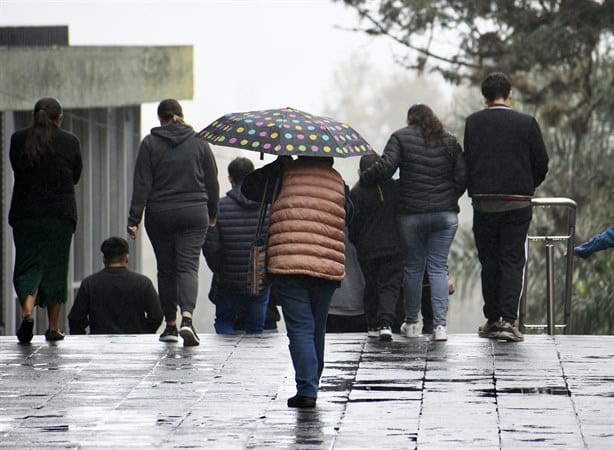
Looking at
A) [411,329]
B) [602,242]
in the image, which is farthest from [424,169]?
[602,242]

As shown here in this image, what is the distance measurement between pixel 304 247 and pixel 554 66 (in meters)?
12.3

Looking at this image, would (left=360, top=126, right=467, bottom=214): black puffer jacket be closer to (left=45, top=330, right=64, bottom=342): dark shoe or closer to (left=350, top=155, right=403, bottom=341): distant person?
(left=350, top=155, right=403, bottom=341): distant person

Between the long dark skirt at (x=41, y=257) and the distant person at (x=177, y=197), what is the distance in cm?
59

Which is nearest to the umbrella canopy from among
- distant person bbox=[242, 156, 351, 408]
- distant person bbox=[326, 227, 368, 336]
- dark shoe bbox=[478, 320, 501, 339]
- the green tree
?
distant person bbox=[242, 156, 351, 408]

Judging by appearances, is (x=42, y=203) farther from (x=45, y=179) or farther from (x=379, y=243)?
(x=379, y=243)

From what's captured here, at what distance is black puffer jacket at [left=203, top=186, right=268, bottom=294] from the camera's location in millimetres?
12547

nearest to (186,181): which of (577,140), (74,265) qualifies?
(74,265)

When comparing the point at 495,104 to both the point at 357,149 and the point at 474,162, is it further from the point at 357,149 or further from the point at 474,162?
the point at 357,149

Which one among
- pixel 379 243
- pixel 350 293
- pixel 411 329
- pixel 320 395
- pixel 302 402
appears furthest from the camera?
pixel 350 293

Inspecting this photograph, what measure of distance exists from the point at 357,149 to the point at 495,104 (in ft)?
8.56

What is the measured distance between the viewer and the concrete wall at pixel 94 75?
56.6 ft

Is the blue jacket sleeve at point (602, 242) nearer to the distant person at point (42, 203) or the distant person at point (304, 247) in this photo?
the distant person at point (304, 247)

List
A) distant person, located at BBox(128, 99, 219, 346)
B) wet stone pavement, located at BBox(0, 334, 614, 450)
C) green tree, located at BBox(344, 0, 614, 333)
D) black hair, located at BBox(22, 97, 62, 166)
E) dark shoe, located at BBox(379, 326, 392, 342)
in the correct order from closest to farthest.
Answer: wet stone pavement, located at BBox(0, 334, 614, 450)
black hair, located at BBox(22, 97, 62, 166)
distant person, located at BBox(128, 99, 219, 346)
dark shoe, located at BBox(379, 326, 392, 342)
green tree, located at BBox(344, 0, 614, 333)

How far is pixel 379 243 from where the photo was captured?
1205cm
